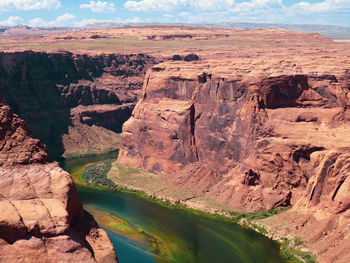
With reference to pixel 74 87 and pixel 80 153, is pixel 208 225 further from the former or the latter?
pixel 74 87

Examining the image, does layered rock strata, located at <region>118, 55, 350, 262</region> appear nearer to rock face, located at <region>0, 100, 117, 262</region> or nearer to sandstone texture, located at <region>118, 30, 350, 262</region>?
sandstone texture, located at <region>118, 30, 350, 262</region>

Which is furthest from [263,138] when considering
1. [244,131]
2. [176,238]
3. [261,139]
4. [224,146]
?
[176,238]

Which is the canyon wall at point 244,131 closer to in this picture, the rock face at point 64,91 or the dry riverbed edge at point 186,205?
the dry riverbed edge at point 186,205

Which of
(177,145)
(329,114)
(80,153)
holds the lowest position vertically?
(80,153)

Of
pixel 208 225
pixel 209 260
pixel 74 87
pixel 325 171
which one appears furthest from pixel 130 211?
pixel 74 87

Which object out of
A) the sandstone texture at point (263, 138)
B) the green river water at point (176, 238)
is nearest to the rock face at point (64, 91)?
the sandstone texture at point (263, 138)

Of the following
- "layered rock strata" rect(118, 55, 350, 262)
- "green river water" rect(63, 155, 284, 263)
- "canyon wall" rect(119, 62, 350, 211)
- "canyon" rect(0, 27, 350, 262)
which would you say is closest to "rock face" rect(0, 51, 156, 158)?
"canyon" rect(0, 27, 350, 262)
